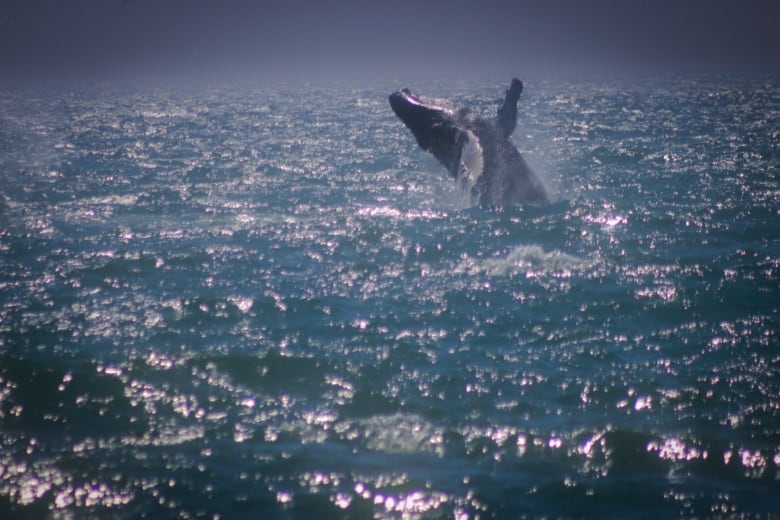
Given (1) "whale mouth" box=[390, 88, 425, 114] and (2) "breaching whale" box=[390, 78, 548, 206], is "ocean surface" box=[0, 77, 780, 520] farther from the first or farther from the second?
(1) "whale mouth" box=[390, 88, 425, 114]

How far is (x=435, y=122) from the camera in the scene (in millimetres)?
17078

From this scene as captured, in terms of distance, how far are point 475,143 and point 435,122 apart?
54.8 inches

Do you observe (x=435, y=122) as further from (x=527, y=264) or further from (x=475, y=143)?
(x=527, y=264)

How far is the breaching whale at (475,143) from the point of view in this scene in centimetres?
1692

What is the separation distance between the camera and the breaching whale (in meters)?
16.9

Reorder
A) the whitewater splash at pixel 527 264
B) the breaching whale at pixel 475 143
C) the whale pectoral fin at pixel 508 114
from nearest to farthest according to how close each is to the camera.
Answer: the whitewater splash at pixel 527 264 < the breaching whale at pixel 475 143 < the whale pectoral fin at pixel 508 114

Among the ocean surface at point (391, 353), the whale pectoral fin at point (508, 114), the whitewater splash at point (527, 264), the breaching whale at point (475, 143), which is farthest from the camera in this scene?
the whale pectoral fin at point (508, 114)

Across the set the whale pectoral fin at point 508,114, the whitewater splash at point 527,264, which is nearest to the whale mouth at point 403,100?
the whale pectoral fin at point 508,114

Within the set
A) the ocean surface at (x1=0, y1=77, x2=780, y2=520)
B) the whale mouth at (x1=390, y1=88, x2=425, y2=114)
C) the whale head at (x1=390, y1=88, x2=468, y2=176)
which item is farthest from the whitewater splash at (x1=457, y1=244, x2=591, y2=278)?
the whale mouth at (x1=390, y1=88, x2=425, y2=114)

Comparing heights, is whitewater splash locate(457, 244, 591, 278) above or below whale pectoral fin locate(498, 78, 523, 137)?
below

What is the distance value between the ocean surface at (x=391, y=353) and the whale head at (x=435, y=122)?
2.06 meters

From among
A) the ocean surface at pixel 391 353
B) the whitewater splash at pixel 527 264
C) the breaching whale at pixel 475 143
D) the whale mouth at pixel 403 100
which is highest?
the whale mouth at pixel 403 100

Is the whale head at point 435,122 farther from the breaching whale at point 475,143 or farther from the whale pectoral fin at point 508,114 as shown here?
the whale pectoral fin at point 508,114

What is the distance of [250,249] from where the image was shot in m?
15.2
